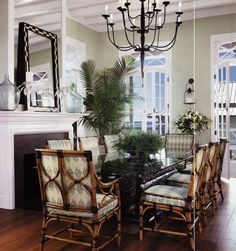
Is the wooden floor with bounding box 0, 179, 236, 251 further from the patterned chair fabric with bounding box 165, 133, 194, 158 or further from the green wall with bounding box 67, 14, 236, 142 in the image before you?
the green wall with bounding box 67, 14, 236, 142

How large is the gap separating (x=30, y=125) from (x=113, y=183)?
75.5 inches

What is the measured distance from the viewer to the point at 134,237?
108 inches

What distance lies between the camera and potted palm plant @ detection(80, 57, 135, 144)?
577cm

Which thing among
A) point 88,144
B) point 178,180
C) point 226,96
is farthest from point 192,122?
point 226,96

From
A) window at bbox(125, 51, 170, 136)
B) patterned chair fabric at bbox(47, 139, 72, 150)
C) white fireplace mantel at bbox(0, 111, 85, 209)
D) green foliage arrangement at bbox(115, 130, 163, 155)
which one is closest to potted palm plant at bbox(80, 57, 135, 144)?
window at bbox(125, 51, 170, 136)

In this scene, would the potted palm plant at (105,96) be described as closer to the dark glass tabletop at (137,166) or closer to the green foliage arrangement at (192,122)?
→ the green foliage arrangement at (192,122)

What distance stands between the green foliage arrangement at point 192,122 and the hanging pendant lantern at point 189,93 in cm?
17

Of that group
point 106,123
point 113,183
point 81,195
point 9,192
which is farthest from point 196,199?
point 106,123

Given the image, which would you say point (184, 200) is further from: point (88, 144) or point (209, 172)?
point (88, 144)

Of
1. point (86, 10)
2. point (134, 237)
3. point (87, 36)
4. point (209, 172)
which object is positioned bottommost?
point (134, 237)

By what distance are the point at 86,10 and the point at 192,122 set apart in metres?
2.84

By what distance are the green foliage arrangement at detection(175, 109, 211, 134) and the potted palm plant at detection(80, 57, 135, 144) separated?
3.45 ft

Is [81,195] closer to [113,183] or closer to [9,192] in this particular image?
[113,183]

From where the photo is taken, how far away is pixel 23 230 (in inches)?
118
